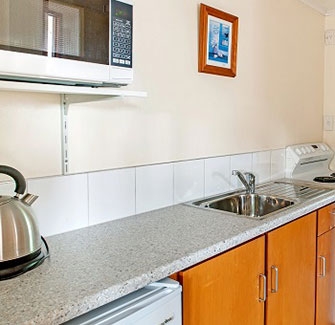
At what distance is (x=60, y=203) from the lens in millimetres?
1343

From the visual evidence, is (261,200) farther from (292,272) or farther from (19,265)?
(19,265)

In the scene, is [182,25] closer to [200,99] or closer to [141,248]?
[200,99]

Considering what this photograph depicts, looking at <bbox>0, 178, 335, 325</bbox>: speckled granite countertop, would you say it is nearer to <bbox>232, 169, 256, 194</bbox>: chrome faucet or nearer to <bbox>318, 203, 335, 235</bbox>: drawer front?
<bbox>318, 203, 335, 235</bbox>: drawer front

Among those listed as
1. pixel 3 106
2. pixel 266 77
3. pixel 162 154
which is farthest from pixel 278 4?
pixel 3 106

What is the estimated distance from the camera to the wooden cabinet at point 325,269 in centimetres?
193

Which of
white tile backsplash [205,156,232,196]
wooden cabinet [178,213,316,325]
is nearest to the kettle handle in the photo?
wooden cabinet [178,213,316,325]

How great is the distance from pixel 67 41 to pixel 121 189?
693mm

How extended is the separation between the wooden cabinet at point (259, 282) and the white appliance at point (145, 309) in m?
0.08

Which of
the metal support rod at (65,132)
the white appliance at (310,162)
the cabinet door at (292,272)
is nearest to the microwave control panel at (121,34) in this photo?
the metal support rod at (65,132)

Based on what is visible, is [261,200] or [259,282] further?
[261,200]

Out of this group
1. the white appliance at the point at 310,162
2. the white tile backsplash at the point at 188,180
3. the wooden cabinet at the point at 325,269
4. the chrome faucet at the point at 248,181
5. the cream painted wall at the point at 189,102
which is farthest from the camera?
the white appliance at the point at 310,162

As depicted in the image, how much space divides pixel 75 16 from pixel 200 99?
99 centimetres

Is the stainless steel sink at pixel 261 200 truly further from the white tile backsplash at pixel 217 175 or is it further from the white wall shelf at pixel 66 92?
the white wall shelf at pixel 66 92

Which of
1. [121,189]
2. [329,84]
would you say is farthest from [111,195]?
[329,84]
